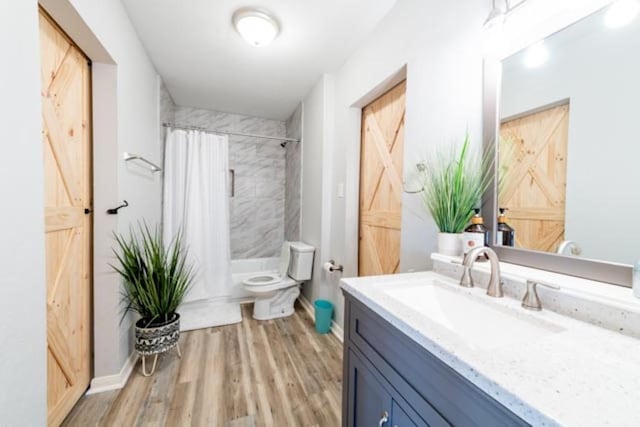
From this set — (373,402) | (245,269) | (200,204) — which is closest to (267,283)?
(245,269)

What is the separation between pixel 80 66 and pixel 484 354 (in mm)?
2146

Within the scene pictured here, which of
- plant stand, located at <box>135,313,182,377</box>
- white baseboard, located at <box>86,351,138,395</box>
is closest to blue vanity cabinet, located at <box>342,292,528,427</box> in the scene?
plant stand, located at <box>135,313,182,377</box>

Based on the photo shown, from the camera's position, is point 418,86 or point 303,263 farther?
point 303,263

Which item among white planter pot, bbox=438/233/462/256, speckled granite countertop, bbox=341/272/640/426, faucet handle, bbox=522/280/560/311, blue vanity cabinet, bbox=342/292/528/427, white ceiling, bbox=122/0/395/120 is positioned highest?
white ceiling, bbox=122/0/395/120

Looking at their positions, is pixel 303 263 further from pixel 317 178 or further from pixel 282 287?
pixel 317 178

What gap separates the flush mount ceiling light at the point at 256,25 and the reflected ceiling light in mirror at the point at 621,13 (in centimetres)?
160

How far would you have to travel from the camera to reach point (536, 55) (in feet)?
2.95

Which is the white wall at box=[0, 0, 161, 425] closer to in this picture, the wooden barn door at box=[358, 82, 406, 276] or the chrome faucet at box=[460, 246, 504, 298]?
the chrome faucet at box=[460, 246, 504, 298]

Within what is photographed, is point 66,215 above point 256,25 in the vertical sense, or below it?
below

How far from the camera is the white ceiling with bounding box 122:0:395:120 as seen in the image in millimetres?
1569

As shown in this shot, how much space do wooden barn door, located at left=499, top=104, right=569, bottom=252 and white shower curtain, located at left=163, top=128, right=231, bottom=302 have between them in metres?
2.56

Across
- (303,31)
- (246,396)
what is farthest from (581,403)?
(303,31)

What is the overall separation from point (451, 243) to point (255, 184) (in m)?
2.96

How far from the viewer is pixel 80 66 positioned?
1.38m
